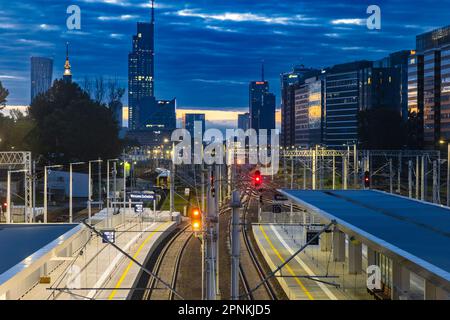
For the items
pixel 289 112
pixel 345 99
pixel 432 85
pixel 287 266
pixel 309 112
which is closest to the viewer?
pixel 287 266

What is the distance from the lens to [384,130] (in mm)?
79000

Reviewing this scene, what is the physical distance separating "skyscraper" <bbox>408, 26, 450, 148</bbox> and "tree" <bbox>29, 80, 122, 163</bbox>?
4618cm

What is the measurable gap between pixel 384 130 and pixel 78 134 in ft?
132

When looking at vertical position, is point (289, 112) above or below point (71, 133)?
above

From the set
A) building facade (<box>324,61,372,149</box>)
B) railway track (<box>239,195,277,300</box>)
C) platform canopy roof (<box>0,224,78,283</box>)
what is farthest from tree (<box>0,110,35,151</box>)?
building facade (<box>324,61,372,149</box>)

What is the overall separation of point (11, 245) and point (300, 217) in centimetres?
2654

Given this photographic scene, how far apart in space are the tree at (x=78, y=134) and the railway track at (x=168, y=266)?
107 feet

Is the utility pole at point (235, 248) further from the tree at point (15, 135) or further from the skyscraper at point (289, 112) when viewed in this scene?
the skyscraper at point (289, 112)

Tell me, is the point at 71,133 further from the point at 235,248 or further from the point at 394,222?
the point at 235,248

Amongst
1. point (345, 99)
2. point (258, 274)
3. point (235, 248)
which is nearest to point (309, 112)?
point (345, 99)

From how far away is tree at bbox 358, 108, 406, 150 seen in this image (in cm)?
7888

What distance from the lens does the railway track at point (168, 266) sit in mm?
20047


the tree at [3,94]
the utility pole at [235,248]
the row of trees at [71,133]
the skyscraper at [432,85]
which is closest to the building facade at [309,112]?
the skyscraper at [432,85]
